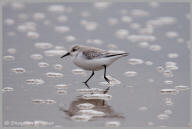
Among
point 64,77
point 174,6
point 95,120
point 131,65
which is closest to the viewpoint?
point 95,120

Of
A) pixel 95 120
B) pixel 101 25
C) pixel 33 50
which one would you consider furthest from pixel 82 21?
pixel 95 120

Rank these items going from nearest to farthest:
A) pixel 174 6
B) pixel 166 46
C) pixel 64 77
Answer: pixel 64 77, pixel 166 46, pixel 174 6

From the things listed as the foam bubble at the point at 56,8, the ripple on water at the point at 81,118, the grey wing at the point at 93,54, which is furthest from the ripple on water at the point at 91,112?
the foam bubble at the point at 56,8

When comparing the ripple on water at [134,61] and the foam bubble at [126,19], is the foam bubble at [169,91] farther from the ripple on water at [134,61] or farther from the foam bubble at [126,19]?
the foam bubble at [126,19]

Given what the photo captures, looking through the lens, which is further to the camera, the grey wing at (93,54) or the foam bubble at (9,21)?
the foam bubble at (9,21)

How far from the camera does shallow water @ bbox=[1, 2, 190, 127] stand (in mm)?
5605

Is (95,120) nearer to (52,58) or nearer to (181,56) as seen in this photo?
(52,58)

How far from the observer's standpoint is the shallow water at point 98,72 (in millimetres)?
5605

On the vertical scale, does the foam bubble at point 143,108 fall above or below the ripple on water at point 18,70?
below

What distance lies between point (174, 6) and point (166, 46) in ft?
10.9

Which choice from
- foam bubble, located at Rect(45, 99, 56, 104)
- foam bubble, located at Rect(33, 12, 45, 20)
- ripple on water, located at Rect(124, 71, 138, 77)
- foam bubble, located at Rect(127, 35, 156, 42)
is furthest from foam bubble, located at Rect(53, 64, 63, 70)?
foam bubble, located at Rect(33, 12, 45, 20)

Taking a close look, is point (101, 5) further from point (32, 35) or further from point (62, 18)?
point (32, 35)

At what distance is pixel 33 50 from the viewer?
8.55 meters

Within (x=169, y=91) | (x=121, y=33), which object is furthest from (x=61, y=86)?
(x=121, y=33)
